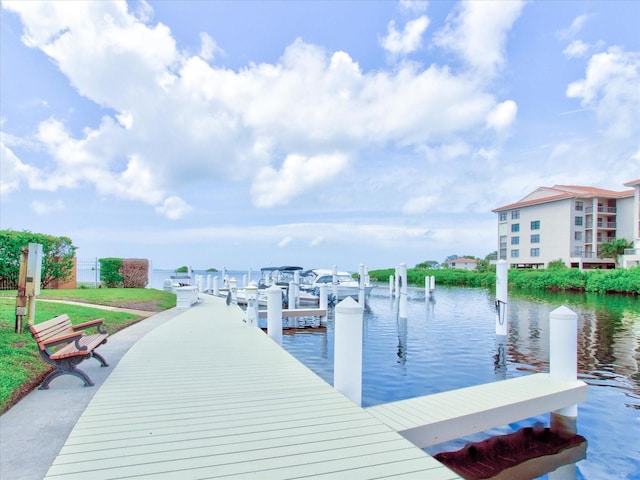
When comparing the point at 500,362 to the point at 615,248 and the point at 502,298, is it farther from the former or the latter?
the point at 615,248

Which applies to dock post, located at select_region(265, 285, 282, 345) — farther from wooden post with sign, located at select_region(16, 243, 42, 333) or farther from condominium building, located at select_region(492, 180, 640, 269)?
condominium building, located at select_region(492, 180, 640, 269)

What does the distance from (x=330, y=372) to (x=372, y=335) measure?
570 centimetres

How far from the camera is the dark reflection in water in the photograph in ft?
20.0

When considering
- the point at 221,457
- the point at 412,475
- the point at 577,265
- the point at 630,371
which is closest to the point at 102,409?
the point at 221,457

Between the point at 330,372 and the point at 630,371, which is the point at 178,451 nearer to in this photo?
the point at 330,372

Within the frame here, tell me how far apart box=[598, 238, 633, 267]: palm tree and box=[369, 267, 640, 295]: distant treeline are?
345 inches

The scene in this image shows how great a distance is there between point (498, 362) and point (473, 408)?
672 cm

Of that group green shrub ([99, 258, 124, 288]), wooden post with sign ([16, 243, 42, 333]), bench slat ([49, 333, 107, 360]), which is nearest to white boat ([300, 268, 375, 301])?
green shrub ([99, 258, 124, 288])

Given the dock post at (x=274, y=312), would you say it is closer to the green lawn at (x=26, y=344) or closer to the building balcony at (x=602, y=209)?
the green lawn at (x=26, y=344)

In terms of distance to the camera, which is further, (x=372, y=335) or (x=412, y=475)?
(x=372, y=335)

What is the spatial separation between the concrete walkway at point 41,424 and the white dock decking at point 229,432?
1.28 ft

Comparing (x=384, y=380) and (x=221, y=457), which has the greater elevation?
(x=221, y=457)

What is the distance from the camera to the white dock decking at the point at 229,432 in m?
3.02

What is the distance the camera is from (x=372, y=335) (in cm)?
1525
